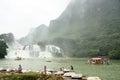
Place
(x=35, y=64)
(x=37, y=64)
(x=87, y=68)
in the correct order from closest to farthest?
(x=87, y=68), (x=35, y=64), (x=37, y=64)

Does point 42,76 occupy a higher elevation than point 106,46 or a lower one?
lower

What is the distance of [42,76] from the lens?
32.8 metres

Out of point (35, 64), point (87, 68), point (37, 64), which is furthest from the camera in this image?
point (37, 64)

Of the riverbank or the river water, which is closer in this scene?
the riverbank

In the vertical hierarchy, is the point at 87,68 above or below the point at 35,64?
below

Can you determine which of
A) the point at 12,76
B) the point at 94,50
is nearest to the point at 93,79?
the point at 12,76

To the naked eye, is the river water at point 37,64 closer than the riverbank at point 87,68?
No

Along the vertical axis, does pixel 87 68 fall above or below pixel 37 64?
below

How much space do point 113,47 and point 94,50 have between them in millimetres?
13616

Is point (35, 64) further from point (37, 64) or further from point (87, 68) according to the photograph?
point (87, 68)

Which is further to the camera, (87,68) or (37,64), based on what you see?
(37,64)

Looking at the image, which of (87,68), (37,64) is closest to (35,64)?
(37,64)

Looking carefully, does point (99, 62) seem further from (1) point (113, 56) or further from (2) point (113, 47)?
(2) point (113, 47)

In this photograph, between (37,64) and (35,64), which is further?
(37,64)
